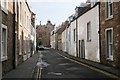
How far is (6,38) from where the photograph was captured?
16.8m

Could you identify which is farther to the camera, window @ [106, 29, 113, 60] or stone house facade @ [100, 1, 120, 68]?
window @ [106, 29, 113, 60]

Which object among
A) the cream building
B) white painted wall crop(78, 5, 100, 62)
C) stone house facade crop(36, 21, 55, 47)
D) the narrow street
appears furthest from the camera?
stone house facade crop(36, 21, 55, 47)

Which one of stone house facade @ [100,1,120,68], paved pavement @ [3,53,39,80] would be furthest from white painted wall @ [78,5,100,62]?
paved pavement @ [3,53,39,80]

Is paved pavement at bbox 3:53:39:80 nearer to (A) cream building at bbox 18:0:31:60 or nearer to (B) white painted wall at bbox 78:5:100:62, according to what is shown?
(A) cream building at bbox 18:0:31:60

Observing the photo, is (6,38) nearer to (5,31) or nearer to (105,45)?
(5,31)

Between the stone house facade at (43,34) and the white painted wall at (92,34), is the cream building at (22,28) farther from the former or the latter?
the stone house facade at (43,34)

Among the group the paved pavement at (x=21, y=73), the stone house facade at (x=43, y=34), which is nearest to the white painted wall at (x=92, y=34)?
the paved pavement at (x=21, y=73)

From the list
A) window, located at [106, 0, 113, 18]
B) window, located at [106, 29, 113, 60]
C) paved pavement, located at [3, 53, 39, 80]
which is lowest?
paved pavement, located at [3, 53, 39, 80]

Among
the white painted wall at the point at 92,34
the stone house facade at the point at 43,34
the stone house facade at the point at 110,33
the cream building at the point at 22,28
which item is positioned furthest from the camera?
the stone house facade at the point at 43,34

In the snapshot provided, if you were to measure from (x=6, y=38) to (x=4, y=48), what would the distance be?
58cm

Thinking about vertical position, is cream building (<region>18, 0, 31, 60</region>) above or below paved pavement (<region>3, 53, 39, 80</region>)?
above

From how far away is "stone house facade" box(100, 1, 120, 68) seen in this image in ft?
67.1

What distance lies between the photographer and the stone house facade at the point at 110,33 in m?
20.4

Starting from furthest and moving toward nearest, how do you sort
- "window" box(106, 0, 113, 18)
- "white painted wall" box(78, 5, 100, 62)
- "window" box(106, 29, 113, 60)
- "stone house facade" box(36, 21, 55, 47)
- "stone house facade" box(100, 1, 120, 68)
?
"stone house facade" box(36, 21, 55, 47), "white painted wall" box(78, 5, 100, 62), "window" box(106, 29, 113, 60), "window" box(106, 0, 113, 18), "stone house facade" box(100, 1, 120, 68)
